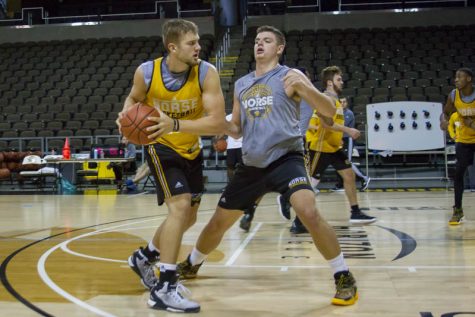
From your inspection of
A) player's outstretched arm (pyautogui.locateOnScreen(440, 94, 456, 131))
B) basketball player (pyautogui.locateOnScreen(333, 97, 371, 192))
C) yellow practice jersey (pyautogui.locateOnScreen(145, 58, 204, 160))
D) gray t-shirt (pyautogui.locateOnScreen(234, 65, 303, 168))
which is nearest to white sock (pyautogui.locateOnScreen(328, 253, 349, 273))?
gray t-shirt (pyautogui.locateOnScreen(234, 65, 303, 168))

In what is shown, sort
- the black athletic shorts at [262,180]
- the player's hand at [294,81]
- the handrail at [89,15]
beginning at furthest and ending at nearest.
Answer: the handrail at [89,15] → the black athletic shorts at [262,180] → the player's hand at [294,81]

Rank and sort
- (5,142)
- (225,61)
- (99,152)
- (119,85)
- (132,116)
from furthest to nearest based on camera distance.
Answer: (225,61)
(119,85)
(5,142)
(99,152)
(132,116)

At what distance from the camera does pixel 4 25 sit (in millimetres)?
20312

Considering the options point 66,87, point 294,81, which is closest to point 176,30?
point 294,81

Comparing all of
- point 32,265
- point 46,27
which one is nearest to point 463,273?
point 32,265

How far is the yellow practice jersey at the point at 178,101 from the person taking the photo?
323 centimetres

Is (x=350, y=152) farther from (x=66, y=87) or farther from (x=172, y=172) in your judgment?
(x=66, y=87)

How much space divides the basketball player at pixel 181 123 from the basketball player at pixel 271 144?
230mm

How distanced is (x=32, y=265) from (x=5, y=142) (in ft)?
35.8

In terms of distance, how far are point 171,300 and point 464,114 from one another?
13.5ft

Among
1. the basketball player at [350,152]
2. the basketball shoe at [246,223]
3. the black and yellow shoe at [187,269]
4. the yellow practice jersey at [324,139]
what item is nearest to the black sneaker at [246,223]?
the basketball shoe at [246,223]

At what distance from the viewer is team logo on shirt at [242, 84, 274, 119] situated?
3297mm

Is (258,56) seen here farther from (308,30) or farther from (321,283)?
A: (308,30)

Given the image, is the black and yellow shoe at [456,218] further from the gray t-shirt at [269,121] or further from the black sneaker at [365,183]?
the black sneaker at [365,183]
